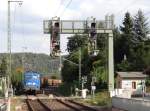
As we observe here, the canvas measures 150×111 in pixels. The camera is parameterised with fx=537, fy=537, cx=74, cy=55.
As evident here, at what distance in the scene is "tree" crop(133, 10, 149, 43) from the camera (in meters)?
131

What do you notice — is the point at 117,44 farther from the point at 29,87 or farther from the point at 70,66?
the point at 29,87

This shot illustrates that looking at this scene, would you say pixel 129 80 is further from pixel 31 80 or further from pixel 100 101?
pixel 100 101

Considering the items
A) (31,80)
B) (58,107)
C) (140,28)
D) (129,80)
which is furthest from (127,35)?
(58,107)

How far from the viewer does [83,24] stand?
221 feet

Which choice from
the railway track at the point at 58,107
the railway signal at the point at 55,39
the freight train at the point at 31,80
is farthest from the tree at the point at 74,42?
the railway track at the point at 58,107

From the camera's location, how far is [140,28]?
136 metres

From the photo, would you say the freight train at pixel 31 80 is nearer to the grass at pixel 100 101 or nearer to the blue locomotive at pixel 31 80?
the blue locomotive at pixel 31 80

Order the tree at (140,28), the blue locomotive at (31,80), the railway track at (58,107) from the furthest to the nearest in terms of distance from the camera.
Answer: the tree at (140,28) < the blue locomotive at (31,80) < the railway track at (58,107)

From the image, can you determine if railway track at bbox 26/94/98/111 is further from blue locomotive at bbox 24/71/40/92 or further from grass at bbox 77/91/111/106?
blue locomotive at bbox 24/71/40/92

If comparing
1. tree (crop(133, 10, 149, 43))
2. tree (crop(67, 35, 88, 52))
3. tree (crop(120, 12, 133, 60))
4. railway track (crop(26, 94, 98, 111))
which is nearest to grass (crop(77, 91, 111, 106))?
railway track (crop(26, 94, 98, 111))

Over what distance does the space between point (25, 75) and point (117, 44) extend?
145 ft

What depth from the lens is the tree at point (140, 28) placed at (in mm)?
130850

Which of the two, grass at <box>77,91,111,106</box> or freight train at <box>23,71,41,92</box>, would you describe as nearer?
grass at <box>77,91,111,106</box>

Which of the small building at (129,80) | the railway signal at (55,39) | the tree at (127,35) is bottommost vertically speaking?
the small building at (129,80)
